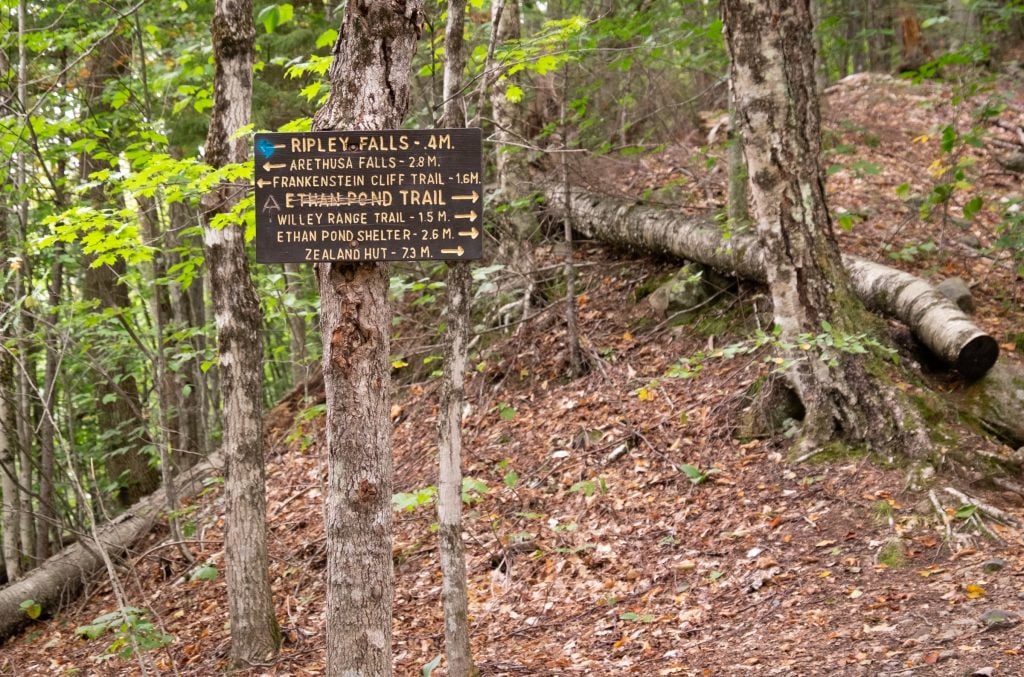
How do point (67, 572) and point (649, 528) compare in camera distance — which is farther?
point (67, 572)

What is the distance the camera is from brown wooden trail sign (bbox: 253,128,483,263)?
347cm

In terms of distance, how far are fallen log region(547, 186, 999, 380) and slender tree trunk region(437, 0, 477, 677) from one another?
Result: 11.9 ft

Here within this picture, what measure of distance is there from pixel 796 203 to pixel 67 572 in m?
8.30

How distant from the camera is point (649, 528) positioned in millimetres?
6199

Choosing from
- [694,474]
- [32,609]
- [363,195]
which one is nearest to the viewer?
[363,195]

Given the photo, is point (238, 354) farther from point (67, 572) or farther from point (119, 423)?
point (119, 423)

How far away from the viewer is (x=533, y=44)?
529 cm

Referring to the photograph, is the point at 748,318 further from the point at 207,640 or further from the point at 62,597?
the point at 62,597

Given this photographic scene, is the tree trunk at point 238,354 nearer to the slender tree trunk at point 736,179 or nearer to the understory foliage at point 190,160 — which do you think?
the understory foliage at point 190,160

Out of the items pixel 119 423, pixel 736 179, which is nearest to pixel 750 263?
pixel 736 179

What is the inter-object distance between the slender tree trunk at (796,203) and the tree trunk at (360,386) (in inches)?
128

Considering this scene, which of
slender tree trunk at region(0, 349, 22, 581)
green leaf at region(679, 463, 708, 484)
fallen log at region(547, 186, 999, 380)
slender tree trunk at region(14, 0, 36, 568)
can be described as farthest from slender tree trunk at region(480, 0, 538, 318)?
slender tree trunk at region(0, 349, 22, 581)

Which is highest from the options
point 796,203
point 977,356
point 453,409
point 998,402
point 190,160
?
point 190,160

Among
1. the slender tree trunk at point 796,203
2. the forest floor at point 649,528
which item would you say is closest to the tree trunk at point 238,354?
the forest floor at point 649,528
